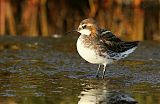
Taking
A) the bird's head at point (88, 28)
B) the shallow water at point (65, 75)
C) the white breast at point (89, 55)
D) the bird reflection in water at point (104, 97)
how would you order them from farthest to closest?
the bird's head at point (88, 28) → the white breast at point (89, 55) → the shallow water at point (65, 75) → the bird reflection in water at point (104, 97)

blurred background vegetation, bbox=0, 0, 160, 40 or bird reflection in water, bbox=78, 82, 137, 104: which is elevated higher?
blurred background vegetation, bbox=0, 0, 160, 40

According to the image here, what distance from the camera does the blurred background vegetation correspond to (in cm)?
1448

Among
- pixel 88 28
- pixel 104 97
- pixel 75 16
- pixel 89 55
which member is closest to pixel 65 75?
pixel 89 55

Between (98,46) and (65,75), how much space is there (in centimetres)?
74

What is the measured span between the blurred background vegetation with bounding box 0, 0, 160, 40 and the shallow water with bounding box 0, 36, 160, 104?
168 centimetres

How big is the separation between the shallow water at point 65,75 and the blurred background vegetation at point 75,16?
1.68m

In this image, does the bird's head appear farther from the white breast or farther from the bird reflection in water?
the bird reflection in water

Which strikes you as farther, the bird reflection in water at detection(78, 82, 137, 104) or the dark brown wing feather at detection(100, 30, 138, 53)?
the dark brown wing feather at detection(100, 30, 138, 53)

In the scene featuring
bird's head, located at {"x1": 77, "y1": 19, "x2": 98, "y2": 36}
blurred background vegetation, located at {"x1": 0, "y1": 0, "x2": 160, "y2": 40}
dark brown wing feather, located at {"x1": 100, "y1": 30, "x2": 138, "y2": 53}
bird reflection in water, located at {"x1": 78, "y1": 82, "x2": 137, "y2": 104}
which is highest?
blurred background vegetation, located at {"x1": 0, "y1": 0, "x2": 160, "y2": 40}

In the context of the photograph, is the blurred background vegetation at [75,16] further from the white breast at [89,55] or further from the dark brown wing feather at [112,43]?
the white breast at [89,55]

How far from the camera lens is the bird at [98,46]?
8.99 metres

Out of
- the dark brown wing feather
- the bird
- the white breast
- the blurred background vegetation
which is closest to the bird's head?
the bird

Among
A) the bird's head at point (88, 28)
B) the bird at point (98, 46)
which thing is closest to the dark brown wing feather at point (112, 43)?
the bird at point (98, 46)

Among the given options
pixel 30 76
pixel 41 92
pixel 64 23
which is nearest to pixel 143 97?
pixel 41 92
